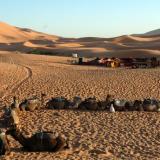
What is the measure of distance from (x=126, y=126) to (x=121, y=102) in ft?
8.96

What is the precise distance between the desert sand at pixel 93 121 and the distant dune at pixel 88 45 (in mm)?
28132

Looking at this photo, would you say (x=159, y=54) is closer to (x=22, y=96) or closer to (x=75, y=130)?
(x=22, y=96)

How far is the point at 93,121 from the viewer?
16.7 m

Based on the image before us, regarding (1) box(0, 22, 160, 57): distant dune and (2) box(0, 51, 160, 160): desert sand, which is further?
(1) box(0, 22, 160, 57): distant dune

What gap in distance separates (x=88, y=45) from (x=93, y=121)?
2920 inches

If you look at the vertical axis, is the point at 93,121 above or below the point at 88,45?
below

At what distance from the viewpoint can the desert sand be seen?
12.7 metres

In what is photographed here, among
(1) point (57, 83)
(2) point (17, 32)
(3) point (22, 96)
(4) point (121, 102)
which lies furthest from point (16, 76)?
(2) point (17, 32)

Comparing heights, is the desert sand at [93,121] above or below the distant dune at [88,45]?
below

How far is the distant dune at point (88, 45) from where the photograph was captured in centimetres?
6191

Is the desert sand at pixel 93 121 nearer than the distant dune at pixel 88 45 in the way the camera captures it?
Yes

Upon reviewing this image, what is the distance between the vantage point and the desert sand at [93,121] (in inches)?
499

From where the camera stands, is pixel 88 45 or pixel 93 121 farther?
pixel 88 45

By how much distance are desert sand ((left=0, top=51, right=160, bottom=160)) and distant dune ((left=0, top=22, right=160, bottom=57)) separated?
2813 centimetres
